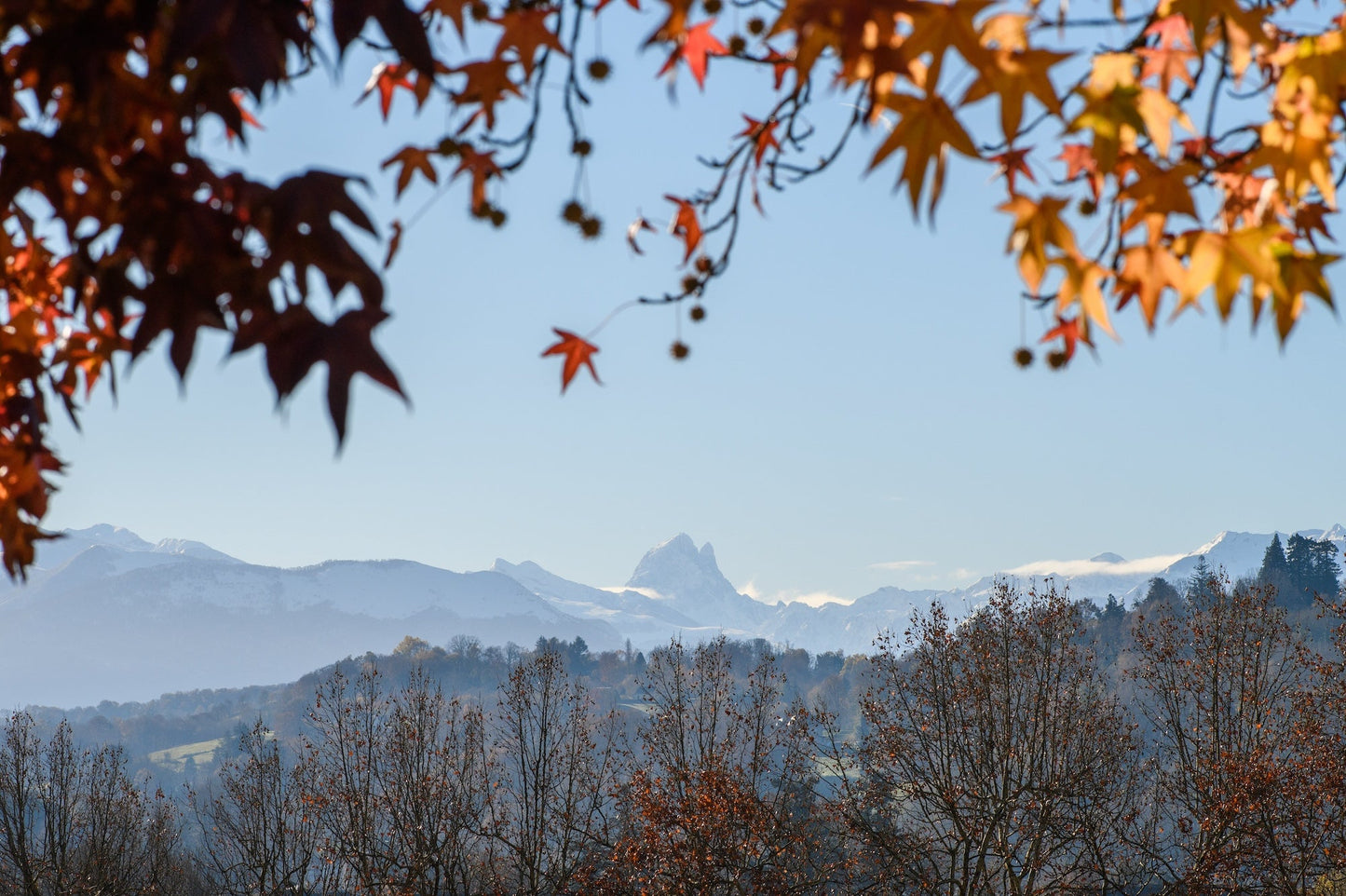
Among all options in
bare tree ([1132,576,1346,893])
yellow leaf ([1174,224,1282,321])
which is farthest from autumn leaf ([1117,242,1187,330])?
bare tree ([1132,576,1346,893])

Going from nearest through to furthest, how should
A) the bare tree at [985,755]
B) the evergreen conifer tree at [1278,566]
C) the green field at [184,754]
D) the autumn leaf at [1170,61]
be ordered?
1. the autumn leaf at [1170,61]
2. the bare tree at [985,755]
3. the evergreen conifer tree at [1278,566]
4. the green field at [184,754]

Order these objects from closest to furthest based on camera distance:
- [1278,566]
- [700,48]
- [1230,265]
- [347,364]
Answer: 1. [347,364]
2. [1230,265]
3. [700,48]
4. [1278,566]

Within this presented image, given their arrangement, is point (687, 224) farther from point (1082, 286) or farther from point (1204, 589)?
point (1204, 589)

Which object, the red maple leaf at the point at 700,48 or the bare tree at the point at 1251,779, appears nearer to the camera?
the red maple leaf at the point at 700,48

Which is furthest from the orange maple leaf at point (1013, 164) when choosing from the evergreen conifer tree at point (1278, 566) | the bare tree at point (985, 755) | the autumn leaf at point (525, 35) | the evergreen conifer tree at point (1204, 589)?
the evergreen conifer tree at point (1278, 566)

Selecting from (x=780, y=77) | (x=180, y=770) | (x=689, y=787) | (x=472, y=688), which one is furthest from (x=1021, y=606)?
(x=180, y=770)

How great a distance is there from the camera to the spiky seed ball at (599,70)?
2580 millimetres

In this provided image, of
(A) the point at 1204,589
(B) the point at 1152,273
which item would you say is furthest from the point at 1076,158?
(A) the point at 1204,589

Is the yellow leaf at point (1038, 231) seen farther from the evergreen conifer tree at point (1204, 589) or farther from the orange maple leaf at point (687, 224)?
the evergreen conifer tree at point (1204, 589)

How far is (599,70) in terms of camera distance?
2604 mm

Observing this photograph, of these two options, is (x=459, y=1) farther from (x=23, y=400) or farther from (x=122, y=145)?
(x=23, y=400)

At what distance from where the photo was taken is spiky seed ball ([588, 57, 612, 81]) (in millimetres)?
2580

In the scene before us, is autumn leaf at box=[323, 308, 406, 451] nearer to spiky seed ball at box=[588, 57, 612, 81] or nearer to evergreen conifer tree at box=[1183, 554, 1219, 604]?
spiky seed ball at box=[588, 57, 612, 81]

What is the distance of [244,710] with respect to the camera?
452 feet
